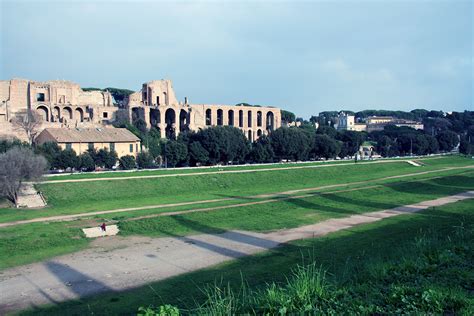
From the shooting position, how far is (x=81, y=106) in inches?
2297

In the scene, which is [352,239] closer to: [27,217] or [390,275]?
[390,275]

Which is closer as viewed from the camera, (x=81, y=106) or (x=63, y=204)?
(x=63, y=204)

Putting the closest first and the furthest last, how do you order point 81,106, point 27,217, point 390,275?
point 390,275 < point 27,217 < point 81,106

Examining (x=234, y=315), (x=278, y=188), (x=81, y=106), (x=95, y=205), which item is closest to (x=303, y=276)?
(x=234, y=315)

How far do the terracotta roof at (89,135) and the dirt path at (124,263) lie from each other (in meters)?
24.5

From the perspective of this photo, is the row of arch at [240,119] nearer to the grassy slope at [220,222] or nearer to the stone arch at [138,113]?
the stone arch at [138,113]

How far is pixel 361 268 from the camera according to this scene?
8.58 metres

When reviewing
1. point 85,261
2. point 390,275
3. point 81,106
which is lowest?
point 85,261

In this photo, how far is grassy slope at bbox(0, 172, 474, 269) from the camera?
16188mm

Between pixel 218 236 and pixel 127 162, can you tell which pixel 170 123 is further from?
pixel 218 236

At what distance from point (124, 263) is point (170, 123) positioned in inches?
1927

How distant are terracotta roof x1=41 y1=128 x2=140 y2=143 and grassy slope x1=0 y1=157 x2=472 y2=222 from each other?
37.5 ft

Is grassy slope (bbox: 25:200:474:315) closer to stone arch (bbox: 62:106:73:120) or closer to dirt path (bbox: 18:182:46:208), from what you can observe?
dirt path (bbox: 18:182:46:208)

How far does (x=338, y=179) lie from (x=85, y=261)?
29.3 m
